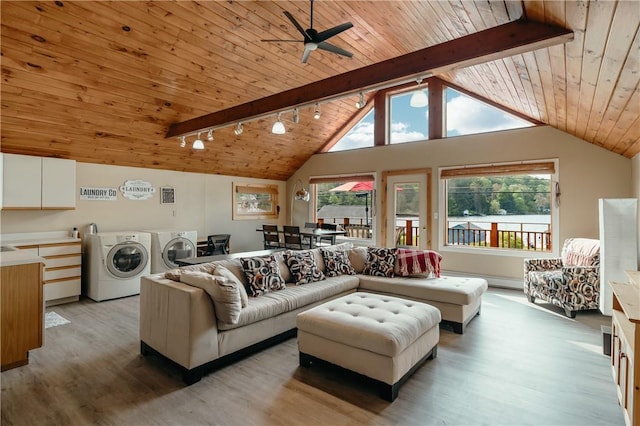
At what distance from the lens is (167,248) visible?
5309 mm

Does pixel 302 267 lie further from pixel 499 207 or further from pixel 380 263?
pixel 499 207

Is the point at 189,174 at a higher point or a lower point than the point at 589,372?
higher

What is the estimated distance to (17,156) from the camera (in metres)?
4.12

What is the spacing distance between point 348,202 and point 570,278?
179 inches

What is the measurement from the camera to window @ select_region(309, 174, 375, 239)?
7230 mm

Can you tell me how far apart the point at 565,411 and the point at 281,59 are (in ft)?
15.6

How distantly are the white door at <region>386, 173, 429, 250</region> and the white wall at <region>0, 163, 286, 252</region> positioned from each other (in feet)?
10.4

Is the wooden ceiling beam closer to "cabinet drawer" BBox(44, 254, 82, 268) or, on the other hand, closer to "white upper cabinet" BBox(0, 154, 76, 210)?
"white upper cabinet" BBox(0, 154, 76, 210)

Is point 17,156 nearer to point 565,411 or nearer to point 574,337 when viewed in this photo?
point 565,411

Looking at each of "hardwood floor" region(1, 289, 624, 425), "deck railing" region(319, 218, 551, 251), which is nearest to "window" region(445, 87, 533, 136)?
"deck railing" region(319, 218, 551, 251)

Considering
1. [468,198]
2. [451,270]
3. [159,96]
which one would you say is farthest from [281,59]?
[451,270]

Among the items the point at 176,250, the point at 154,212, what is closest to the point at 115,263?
the point at 176,250

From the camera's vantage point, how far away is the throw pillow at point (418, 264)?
4051 millimetres

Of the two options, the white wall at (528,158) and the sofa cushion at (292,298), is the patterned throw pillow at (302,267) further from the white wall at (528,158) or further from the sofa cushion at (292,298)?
the white wall at (528,158)
